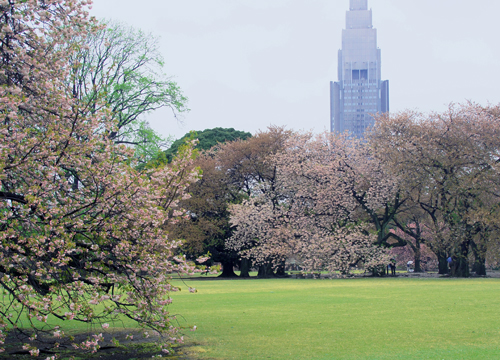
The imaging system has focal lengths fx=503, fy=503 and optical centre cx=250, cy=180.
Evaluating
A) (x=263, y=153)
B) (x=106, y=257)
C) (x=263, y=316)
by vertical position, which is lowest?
(x=263, y=316)

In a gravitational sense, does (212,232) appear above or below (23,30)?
below

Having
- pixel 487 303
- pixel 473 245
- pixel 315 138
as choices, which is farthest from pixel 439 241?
pixel 487 303

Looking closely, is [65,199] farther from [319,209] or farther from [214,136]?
[214,136]

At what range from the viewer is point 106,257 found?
7594 millimetres

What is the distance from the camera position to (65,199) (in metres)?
7.38

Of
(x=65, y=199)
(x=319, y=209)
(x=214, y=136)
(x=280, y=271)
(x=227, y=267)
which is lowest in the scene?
(x=280, y=271)

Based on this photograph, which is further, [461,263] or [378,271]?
[378,271]

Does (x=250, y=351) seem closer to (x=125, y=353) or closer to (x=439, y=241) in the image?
(x=125, y=353)

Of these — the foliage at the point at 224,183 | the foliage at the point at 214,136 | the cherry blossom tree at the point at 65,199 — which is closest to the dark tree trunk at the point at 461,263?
the foliage at the point at 224,183

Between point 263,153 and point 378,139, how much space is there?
10.2m

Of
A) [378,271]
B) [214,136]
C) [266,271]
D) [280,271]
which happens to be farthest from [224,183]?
[378,271]

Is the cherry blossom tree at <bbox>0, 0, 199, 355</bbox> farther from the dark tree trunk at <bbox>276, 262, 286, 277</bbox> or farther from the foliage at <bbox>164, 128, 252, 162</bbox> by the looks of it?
the foliage at <bbox>164, 128, 252, 162</bbox>

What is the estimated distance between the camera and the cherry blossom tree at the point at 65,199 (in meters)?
6.59

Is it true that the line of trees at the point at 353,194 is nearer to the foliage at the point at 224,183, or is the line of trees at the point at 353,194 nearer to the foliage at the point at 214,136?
the foliage at the point at 224,183
